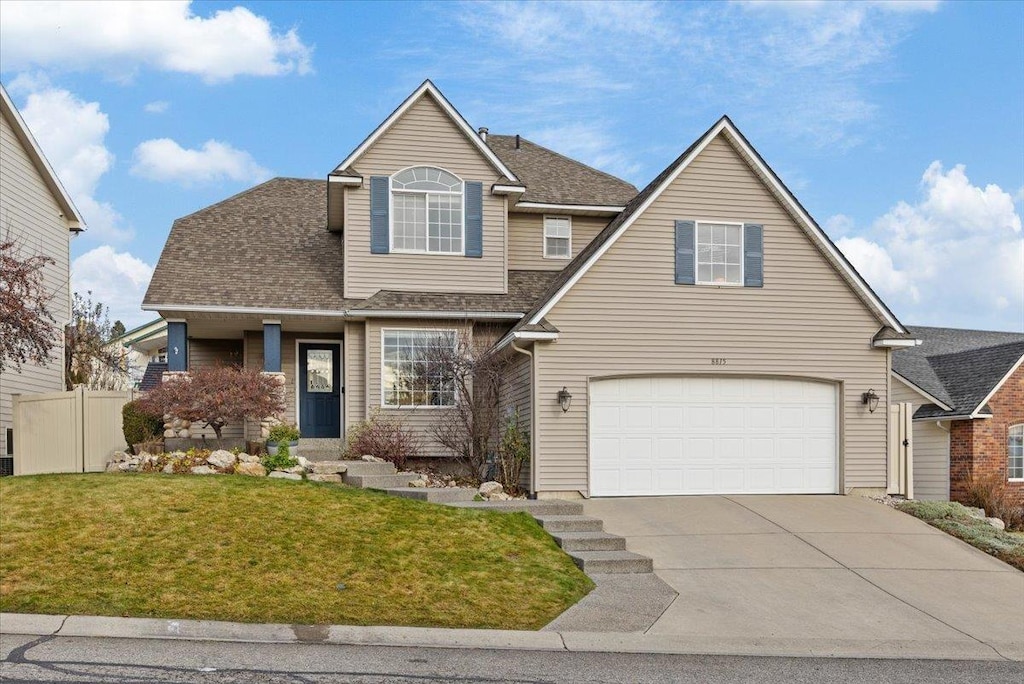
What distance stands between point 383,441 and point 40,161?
10880mm

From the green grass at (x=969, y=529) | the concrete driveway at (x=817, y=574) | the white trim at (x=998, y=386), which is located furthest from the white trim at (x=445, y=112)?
the white trim at (x=998, y=386)

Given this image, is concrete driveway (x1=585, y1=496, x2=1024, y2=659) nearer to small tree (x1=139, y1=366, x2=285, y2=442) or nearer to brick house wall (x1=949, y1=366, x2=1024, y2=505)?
small tree (x1=139, y1=366, x2=285, y2=442)

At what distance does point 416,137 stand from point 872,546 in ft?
40.0

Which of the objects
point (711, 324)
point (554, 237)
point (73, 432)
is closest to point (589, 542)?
point (711, 324)

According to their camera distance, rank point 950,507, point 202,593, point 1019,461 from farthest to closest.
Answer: point 1019,461 → point 950,507 → point 202,593

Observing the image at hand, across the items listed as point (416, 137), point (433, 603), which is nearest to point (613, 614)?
point (433, 603)

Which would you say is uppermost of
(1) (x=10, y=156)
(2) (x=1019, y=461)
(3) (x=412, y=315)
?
(1) (x=10, y=156)

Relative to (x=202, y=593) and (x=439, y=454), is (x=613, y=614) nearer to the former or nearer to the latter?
(x=202, y=593)

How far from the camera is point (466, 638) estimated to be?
9930 millimetres

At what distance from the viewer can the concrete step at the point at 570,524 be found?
14656 mm

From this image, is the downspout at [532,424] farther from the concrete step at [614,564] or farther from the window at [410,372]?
the concrete step at [614,564]

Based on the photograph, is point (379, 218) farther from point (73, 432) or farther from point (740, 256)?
point (740, 256)

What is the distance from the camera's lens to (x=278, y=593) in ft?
35.9

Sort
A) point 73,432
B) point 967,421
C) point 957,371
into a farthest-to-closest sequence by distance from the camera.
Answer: point 957,371, point 967,421, point 73,432
